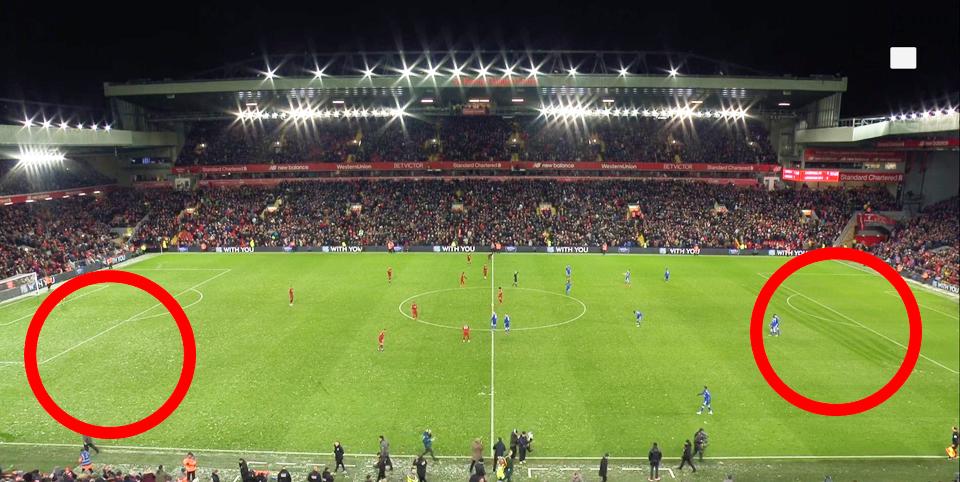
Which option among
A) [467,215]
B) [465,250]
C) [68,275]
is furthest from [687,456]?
[467,215]

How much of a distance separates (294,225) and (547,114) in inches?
1350

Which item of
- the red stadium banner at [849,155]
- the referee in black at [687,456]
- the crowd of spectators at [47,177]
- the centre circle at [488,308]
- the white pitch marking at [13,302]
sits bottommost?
the referee in black at [687,456]

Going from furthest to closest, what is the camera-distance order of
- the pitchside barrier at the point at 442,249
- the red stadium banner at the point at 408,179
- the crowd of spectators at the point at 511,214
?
the red stadium banner at the point at 408,179 < the crowd of spectators at the point at 511,214 < the pitchside barrier at the point at 442,249

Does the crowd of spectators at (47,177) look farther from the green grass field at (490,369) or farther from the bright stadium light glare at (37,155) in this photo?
the green grass field at (490,369)

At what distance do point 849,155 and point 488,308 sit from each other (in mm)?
51484

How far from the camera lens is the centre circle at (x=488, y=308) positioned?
32.6 metres

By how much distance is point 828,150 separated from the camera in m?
65.1

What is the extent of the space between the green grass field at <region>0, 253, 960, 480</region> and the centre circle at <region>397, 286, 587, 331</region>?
21 cm

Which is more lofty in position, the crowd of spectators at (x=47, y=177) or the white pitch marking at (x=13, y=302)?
the crowd of spectators at (x=47, y=177)

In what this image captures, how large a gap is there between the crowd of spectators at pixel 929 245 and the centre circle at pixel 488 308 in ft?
86.4

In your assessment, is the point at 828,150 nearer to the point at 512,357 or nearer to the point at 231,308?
the point at 512,357

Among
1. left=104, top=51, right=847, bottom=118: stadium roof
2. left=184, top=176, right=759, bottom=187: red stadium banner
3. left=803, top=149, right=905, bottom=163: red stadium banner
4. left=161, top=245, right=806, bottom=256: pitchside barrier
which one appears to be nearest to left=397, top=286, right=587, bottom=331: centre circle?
left=161, top=245, right=806, bottom=256: pitchside barrier

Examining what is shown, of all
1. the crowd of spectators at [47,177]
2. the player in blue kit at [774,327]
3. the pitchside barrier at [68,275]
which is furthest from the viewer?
the crowd of spectators at [47,177]

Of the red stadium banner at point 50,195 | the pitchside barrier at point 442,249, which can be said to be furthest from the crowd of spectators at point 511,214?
the red stadium banner at point 50,195
